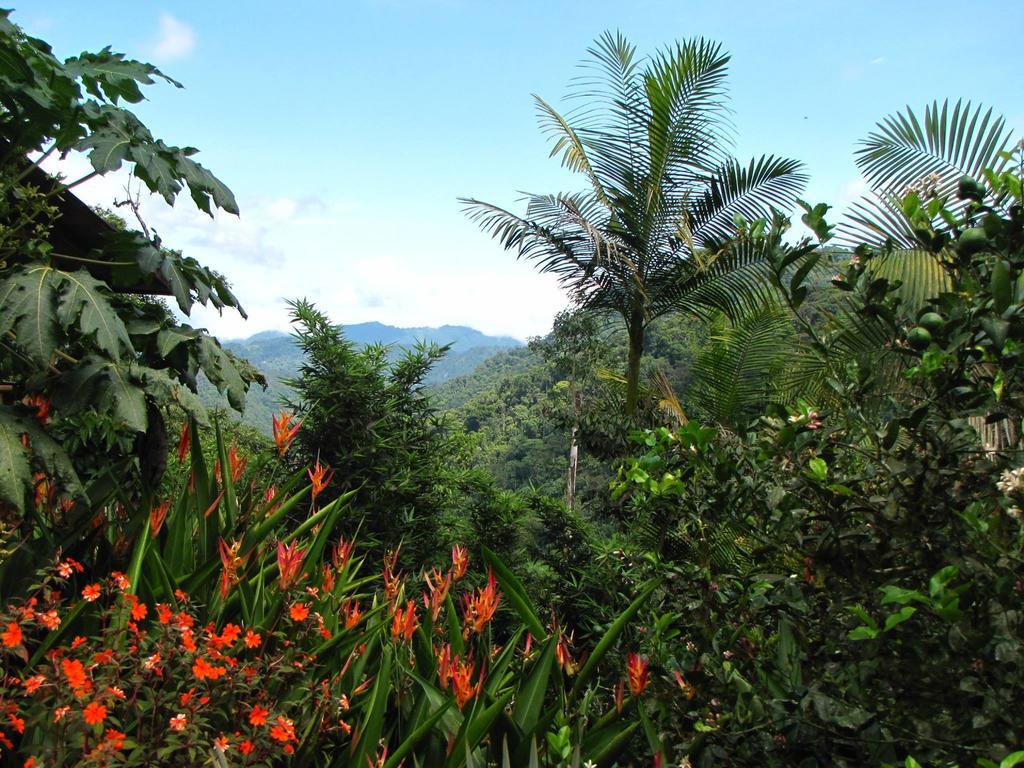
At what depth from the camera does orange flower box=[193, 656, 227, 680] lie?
145 cm

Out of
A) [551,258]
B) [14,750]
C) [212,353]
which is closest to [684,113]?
[551,258]

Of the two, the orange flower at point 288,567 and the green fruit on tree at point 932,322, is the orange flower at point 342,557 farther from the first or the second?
the green fruit on tree at point 932,322

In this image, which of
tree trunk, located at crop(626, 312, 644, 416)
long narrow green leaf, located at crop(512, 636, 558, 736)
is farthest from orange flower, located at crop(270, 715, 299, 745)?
tree trunk, located at crop(626, 312, 644, 416)

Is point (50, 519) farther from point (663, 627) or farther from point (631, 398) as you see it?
point (631, 398)

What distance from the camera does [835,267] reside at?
146 centimetres

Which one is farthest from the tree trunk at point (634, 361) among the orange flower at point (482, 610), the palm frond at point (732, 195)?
the orange flower at point (482, 610)

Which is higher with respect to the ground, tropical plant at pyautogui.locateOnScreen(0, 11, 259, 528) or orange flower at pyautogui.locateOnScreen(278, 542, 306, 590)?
tropical plant at pyautogui.locateOnScreen(0, 11, 259, 528)

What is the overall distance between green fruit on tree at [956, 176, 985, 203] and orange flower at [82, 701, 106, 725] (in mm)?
1853

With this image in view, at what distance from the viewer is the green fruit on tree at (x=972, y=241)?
123 centimetres

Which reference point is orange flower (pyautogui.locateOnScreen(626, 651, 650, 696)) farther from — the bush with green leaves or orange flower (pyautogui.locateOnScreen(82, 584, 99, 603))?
orange flower (pyautogui.locateOnScreen(82, 584, 99, 603))

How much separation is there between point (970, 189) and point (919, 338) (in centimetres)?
29

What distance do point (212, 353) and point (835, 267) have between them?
1908 mm

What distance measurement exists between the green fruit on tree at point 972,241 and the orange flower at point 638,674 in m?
1.22

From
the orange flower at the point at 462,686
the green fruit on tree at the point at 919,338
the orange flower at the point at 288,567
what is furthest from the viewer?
the orange flower at the point at 288,567
